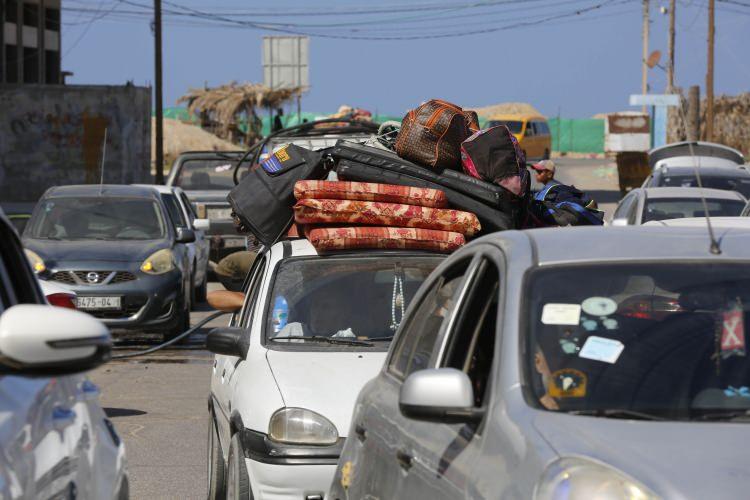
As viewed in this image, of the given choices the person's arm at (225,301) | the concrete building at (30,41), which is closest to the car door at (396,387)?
the person's arm at (225,301)

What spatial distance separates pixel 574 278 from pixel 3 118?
3566cm

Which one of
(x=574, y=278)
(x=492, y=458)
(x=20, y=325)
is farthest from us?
(x=574, y=278)

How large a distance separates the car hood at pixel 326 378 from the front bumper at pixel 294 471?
0.49ft

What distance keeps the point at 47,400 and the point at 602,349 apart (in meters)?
1.60

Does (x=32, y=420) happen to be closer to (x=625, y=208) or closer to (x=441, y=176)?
(x=441, y=176)

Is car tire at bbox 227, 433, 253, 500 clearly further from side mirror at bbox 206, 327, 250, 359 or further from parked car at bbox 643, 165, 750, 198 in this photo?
parked car at bbox 643, 165, 750, 198

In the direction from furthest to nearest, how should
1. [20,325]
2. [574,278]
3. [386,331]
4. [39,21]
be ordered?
[39,21], [386,331], [574,278], [20,325]

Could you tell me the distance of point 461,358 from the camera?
472 centimetres

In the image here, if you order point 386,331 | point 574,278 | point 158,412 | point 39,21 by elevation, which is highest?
point 39,21

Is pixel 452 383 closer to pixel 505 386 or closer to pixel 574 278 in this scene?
pixel 505 386

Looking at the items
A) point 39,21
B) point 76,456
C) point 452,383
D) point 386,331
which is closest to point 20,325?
point 76,456

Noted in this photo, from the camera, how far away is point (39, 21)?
4606 centimetres

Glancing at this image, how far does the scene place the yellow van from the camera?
5750 cm

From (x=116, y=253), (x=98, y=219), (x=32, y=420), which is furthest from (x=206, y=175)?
(x=32, y=420)
